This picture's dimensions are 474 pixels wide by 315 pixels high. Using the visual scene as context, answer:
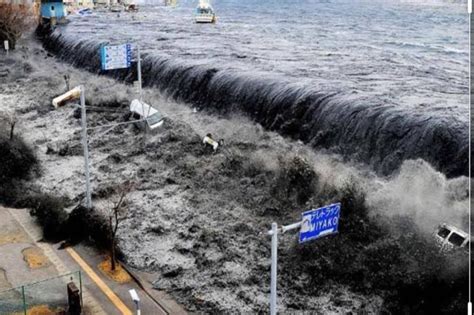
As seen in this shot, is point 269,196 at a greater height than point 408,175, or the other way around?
point 408,175

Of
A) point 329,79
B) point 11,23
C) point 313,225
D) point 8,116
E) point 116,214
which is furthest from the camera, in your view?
point 11,23

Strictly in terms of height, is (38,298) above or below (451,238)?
below

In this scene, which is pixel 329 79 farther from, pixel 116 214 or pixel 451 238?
pixel 116 214

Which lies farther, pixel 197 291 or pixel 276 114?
pixel 276 114

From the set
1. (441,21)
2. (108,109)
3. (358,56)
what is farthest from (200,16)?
(108,109)

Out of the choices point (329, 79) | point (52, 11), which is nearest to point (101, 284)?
point (329, 79)

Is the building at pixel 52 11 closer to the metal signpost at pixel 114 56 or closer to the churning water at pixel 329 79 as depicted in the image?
the churning water at pixel 329 79

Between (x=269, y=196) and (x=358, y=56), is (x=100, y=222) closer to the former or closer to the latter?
(x=269, y=196)
